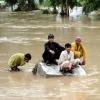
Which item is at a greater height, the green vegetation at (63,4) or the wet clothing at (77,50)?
the wet clothing at (77,50)

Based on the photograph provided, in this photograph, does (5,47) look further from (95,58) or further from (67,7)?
(67,7)

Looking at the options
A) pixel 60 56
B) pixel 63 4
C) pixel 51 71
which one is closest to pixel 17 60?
pixel 51 71

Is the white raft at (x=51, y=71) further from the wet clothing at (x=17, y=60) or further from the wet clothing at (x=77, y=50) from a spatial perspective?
the wet clothing at (x=17, y=60)

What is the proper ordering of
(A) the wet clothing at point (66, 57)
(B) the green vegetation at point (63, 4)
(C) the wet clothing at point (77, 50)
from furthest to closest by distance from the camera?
(B) the green vegetation at point (63, 4) < (C) the wet clothing at point (77, 50) < (A) the wet clothing at point (66, 57)

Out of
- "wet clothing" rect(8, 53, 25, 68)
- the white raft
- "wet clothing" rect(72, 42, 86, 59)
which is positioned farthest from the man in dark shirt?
"wet clothing" rect(8, 53, 25, 68)

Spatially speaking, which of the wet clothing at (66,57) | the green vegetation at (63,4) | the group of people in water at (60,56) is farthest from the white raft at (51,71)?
the green vegetation at (63,4)

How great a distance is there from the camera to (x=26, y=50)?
60.0ft

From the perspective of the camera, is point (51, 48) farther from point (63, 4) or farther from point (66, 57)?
point (63, 4)

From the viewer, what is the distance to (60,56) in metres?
12.4

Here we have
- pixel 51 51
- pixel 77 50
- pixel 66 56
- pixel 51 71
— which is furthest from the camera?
pixel 77 50

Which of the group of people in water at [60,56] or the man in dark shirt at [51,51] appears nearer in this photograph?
the group of people in water at [60,56]

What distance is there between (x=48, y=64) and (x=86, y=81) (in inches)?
57.3

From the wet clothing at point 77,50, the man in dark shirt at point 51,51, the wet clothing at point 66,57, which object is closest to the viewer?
the wet clothing at point 66,57

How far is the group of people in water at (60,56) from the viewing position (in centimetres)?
1236
